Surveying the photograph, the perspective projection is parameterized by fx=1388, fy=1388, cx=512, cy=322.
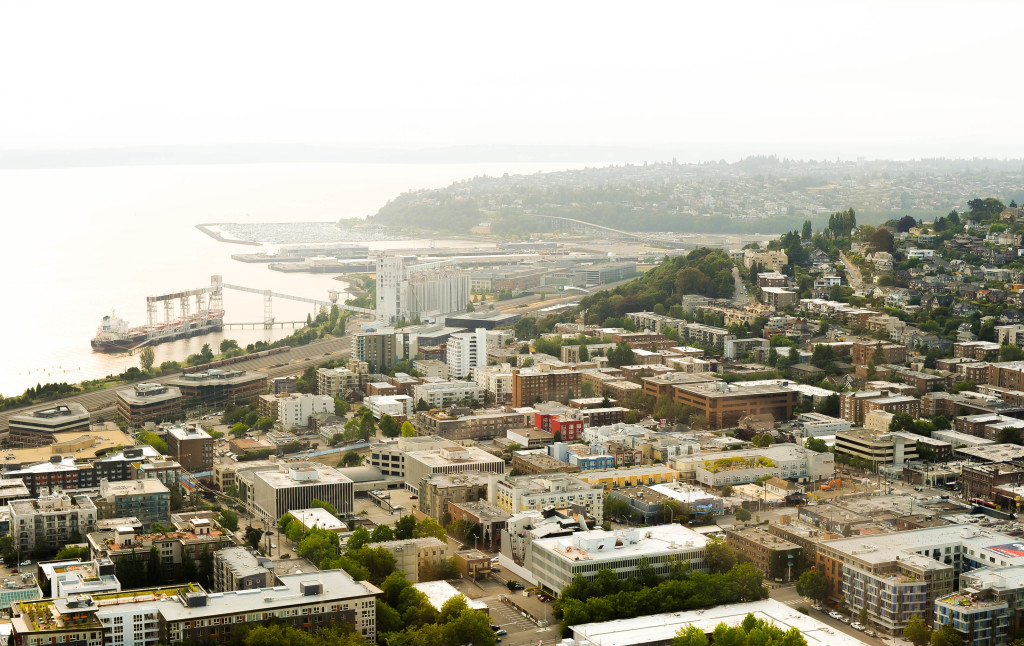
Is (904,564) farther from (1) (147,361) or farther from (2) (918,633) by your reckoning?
(1) (147,361)

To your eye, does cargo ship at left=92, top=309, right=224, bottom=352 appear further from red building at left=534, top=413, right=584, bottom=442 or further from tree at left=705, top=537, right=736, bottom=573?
tree at left=705, top=537, right=736, bottom=573

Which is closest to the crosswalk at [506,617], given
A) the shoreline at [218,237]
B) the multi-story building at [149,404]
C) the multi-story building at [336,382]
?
the multi-story building at [149,404]

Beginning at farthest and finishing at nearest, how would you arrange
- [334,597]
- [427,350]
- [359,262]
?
[359,262] < [427,350] < [334,597]

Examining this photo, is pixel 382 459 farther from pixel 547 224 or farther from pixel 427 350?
pixel 547 224

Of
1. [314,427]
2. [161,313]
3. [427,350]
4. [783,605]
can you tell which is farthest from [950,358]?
[161,313]

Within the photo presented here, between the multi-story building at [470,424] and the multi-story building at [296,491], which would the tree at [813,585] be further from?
the multi-story building at [470,424]

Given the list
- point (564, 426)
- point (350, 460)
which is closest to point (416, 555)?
point (350, 460)
